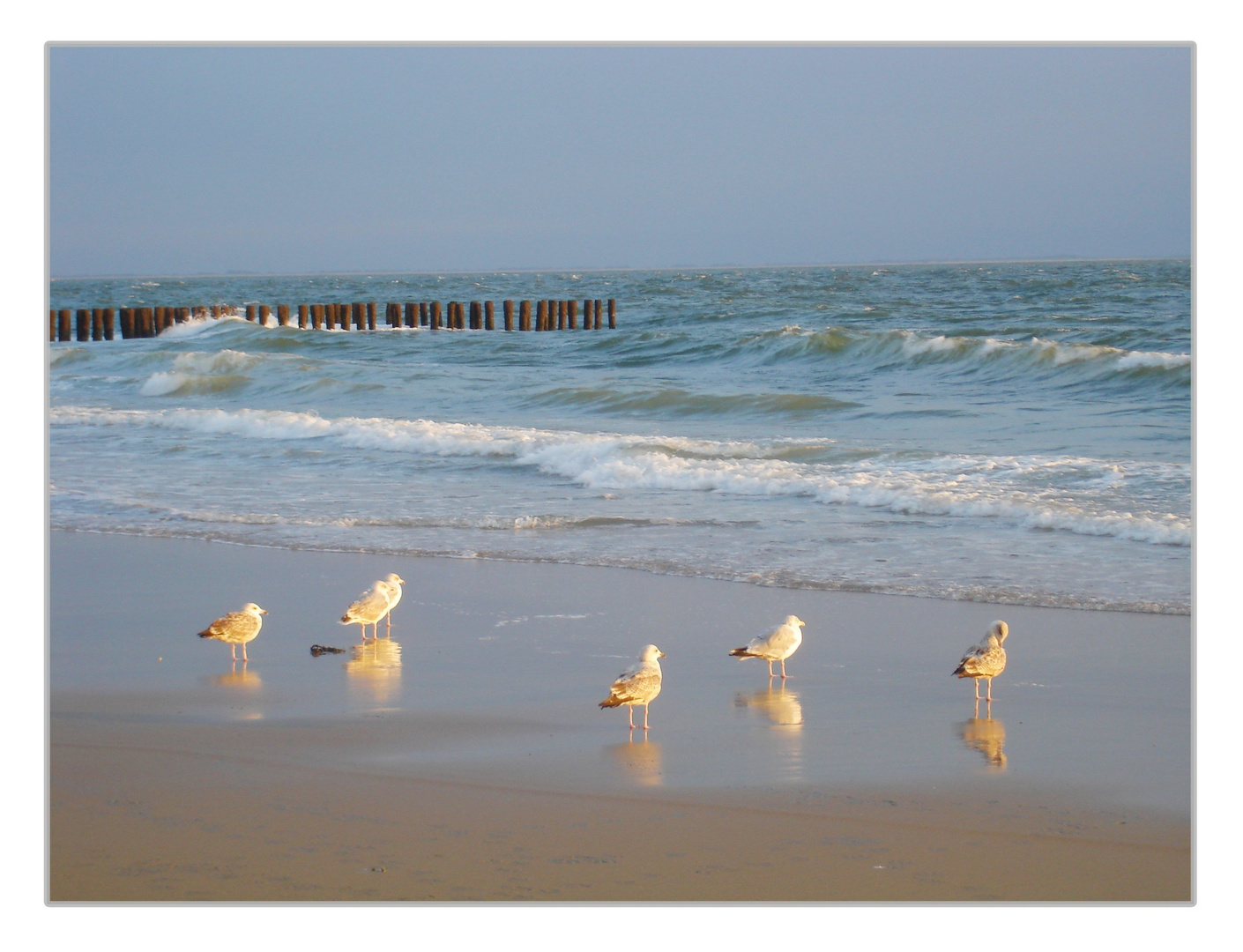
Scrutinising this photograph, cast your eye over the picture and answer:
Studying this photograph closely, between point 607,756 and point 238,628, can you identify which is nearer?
point 607,756

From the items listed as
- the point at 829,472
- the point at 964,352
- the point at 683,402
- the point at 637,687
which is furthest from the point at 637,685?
the point at 964,352

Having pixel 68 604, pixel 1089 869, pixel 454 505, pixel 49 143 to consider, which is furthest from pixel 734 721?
pixel 454 505

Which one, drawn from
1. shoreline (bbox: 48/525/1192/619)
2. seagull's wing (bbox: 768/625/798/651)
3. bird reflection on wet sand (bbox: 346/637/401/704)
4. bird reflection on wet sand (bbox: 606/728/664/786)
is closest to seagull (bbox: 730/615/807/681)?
seagull's wing (bbox: 768/625/798/651)

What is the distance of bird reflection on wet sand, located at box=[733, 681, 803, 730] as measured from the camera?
4973mm

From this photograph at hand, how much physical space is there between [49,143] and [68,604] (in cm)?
300

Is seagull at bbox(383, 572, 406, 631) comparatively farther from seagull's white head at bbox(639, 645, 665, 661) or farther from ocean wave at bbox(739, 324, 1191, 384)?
ocean wave at bbox(739, 324, 1191, 384)

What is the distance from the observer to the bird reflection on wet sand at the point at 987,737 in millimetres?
4520

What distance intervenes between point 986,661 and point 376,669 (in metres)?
2.61

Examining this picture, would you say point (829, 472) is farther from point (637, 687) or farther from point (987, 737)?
point (637, 687)

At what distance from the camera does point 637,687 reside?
4828 millimetres

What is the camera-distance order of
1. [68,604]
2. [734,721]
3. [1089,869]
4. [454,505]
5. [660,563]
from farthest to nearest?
[454,505] → [660,563] → [68,604] → [734,721] → [1089,869]

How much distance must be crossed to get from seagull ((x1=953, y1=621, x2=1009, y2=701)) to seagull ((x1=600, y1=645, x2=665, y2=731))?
3.91 ft
